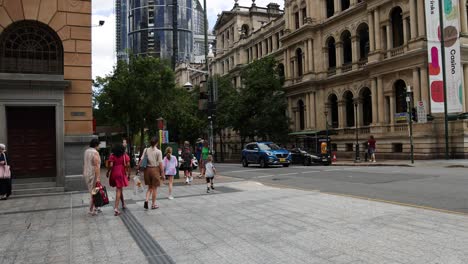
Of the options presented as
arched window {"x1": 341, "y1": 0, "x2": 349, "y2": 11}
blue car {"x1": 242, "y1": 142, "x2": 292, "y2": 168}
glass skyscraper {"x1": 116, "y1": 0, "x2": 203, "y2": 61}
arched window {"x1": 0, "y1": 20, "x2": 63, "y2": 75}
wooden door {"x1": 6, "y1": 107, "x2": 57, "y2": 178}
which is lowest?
blue car {"x1": 242, "y1": 142, "x2": 292, "y2": 168}

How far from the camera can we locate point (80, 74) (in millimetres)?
15227

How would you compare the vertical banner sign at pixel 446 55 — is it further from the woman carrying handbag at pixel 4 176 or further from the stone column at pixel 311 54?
the woman carrying handbag at pixel 4 176

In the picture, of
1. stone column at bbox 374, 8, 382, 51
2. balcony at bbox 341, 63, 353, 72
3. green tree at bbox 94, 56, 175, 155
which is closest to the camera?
green tree at bbox 94, 56, 175, 155

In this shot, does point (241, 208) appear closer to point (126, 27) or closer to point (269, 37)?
point (269, 37)

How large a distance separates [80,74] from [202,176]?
8283 millimetres

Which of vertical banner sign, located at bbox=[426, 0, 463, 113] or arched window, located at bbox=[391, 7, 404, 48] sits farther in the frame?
arched window, located at bbox=[391, 7, 404, 48]

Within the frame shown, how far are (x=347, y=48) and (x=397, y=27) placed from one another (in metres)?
7.51

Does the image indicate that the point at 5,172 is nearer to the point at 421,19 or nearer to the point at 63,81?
the point at 63,81

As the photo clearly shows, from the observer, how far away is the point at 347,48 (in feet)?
136

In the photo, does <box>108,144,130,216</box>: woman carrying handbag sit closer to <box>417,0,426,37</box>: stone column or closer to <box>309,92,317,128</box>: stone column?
<box>417,0,426,37</box>: stone column

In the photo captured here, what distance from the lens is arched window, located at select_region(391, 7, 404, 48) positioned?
3397cm

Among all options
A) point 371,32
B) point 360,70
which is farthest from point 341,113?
point 371,32

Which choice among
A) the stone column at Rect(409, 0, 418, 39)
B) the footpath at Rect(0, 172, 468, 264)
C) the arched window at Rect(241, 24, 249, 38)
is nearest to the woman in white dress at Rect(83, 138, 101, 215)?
the footpath at Rect(0, 172, 468, 264)

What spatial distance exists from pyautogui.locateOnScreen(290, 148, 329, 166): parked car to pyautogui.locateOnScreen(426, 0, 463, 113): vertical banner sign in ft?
28.0
